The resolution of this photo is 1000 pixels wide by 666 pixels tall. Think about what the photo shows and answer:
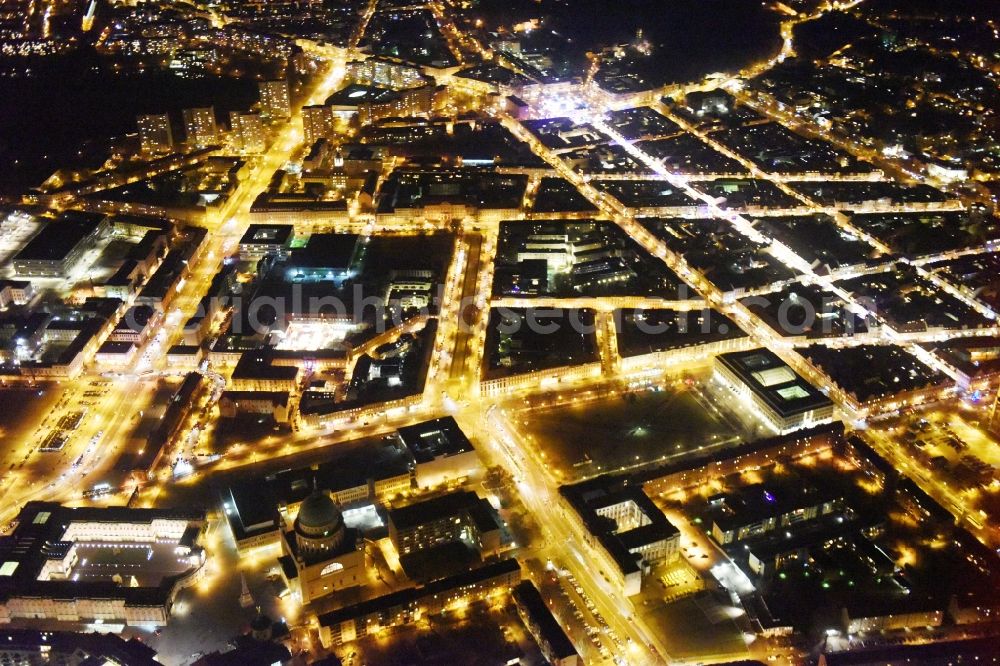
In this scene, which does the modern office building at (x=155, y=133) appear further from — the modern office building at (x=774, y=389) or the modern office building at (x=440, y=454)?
the modern office building at (x=774, y=389)

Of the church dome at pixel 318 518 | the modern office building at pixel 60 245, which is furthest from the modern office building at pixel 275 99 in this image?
the church dome at pixel 318 518

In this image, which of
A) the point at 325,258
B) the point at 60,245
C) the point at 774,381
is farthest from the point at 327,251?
the point at 774,381

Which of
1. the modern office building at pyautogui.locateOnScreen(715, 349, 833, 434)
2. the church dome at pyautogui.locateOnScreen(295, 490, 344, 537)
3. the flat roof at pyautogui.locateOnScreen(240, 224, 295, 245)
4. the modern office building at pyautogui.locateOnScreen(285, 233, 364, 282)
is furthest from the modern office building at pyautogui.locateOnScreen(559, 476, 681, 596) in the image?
the flat roof at pyautogui.locateOnScreen(240, 224, 295, 245)

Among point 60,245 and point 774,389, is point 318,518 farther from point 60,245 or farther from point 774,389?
point 60,245

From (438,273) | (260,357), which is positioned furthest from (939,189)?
(260,357)

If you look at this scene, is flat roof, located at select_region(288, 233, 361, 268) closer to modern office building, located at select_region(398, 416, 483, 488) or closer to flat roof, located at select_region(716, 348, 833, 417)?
modern office building, located at select_region(398, 416, 483, 488)

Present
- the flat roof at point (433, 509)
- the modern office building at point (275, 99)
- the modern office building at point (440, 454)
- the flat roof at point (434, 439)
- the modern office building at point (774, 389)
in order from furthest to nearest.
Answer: the modern office building at point (275, 99) < the modern office building at point (774, 389) < the flat roof at point (434, 439) < the modern office building at point (440, 454) < the flat roof at point (433, 509)
